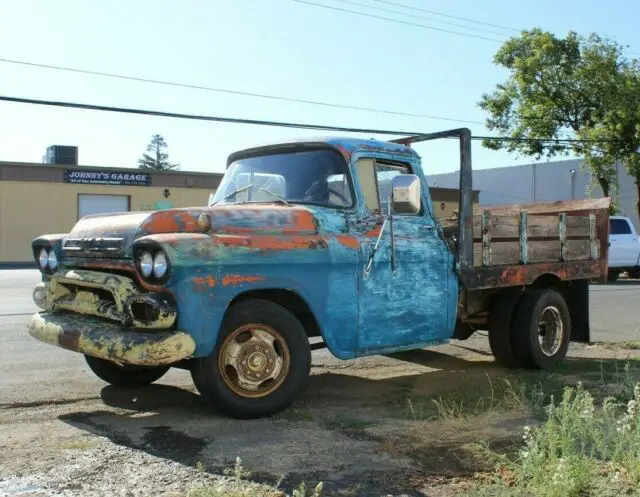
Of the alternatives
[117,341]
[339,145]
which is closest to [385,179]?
[339,145]

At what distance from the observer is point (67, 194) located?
36.9m

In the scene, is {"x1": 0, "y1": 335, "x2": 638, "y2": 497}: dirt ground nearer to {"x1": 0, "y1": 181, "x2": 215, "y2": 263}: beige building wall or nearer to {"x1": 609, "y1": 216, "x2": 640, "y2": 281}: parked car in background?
{"x1": 609, "y1": 216, "x2": 640, "y2": 281}: parked car in background

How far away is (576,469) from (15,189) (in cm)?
3614

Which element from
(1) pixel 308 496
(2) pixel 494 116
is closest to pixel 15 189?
(2) pixel 494 116

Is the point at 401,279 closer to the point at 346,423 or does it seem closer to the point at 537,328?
the point at 346,423

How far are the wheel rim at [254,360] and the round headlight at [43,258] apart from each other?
2021 millimetres

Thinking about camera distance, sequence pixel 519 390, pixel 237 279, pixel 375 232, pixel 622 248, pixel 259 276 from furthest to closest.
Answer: pixel 622 248
pixel 519 390
pixel 375 232
pixel 259 276
pixel 237 279

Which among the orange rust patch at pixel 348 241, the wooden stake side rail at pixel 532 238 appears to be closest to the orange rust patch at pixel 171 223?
the orange rust patch at pixel 348 241

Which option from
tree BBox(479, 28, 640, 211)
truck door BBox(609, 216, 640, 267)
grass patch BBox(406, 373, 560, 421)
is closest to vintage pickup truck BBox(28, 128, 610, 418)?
grass patch BBox(406, 373, 560, 421)

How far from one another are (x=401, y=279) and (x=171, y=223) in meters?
2.01

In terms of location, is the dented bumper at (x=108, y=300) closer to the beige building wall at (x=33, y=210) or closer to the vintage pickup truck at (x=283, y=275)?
the vintage pickup truck at (x=283, y=275)

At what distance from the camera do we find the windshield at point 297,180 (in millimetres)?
5820

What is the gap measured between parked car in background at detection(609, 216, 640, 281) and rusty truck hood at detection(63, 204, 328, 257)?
18.1m

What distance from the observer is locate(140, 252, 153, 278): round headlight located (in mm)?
4832
